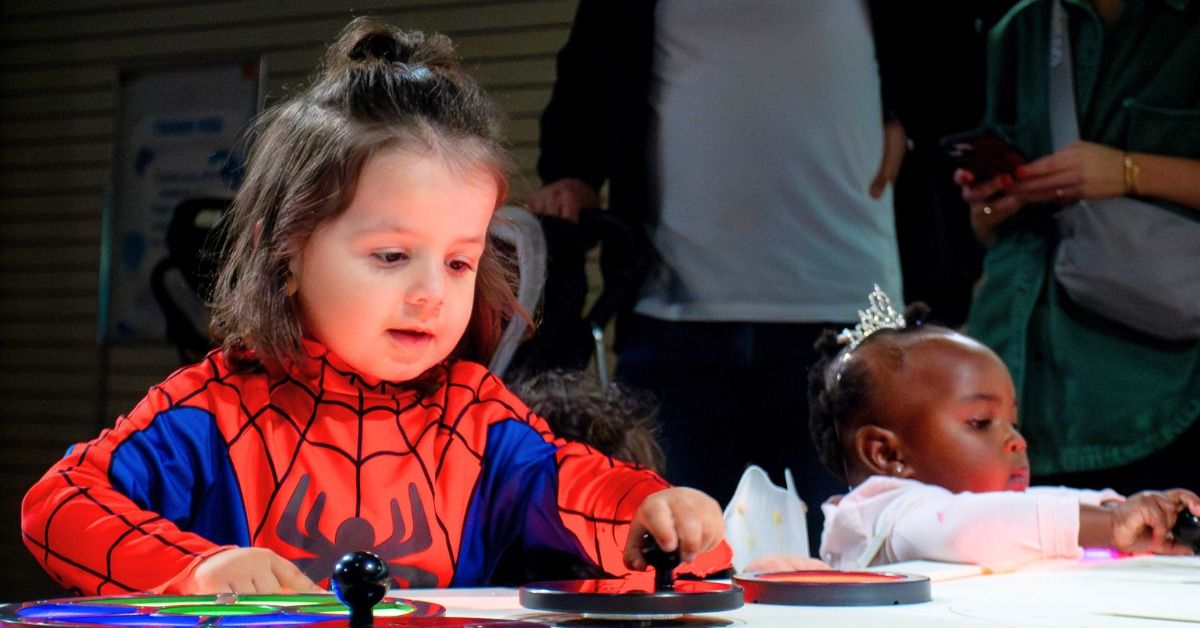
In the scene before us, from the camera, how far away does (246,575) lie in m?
1.08

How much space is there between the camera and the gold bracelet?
2.46 metres

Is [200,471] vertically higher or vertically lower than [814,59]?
lower

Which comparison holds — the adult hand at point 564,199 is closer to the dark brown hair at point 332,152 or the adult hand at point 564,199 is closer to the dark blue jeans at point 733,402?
the dark blue jeans at point 733,402

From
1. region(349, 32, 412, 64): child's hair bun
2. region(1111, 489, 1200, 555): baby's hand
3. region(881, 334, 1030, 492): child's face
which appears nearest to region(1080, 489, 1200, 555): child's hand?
region(1111, 489, 1200, 555): baby's hand

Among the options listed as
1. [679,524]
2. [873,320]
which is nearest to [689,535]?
[679,524]

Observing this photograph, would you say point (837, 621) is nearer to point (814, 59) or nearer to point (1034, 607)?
point (1034, 607)

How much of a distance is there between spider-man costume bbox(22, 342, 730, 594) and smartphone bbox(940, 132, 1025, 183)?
114 cm

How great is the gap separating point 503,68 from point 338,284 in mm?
4805

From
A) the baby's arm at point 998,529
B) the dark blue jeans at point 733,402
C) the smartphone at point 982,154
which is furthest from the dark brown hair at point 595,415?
the smartphone at point 982,154

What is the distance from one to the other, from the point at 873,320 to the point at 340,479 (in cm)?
124

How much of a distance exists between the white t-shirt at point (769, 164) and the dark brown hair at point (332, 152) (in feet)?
2.73

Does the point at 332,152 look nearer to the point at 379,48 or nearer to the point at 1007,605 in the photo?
the point at 379,48

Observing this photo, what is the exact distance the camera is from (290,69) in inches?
261

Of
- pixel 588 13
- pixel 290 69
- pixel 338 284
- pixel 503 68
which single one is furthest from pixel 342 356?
pixel 290 69
